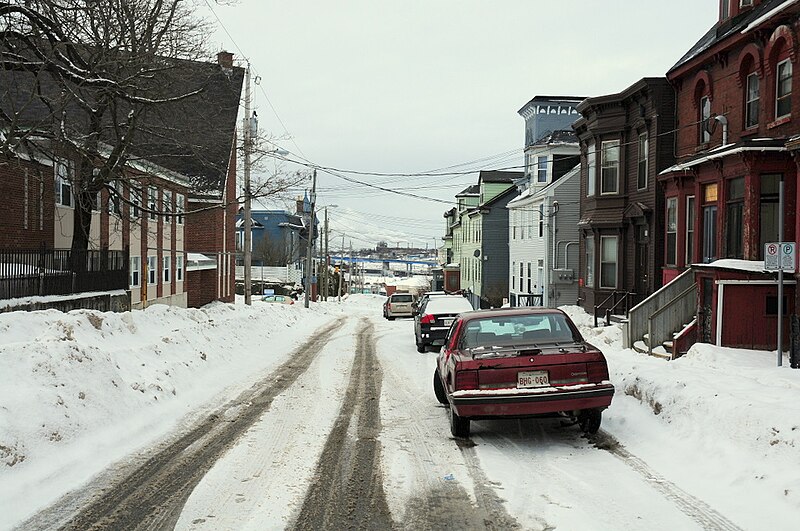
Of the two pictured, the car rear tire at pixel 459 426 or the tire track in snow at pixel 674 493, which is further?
the car rear tire at pixel 459 426

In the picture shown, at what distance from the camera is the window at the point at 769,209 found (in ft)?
58.5

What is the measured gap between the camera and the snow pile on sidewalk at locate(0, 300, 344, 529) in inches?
301

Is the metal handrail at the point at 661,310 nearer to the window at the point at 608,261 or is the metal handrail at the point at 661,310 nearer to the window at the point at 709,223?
the window at the point at 709,223

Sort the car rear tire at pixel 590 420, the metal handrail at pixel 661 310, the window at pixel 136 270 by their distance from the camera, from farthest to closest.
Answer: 1. the window at pixel 136 270
2. the metal handrail at pixel 661 310
3. the car rear tire at pixel 590 420

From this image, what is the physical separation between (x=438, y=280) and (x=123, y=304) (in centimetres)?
6588

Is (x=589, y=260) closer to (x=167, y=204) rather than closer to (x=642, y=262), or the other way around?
(x=642, y=262)

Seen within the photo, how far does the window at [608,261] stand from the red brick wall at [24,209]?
1961 cm

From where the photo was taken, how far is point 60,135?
48.6ft

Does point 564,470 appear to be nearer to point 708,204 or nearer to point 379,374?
point 379,374

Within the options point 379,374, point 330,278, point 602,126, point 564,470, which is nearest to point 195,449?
point 564,470

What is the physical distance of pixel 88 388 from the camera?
10148mm

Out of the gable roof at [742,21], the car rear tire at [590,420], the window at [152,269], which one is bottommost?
the car rear tire at [590,420]

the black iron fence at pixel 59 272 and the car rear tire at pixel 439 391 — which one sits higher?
the black iron fence at pixel 59 272

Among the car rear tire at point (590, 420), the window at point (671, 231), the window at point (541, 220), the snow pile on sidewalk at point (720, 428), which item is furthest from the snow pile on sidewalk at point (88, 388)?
the window at point (541, 220)
